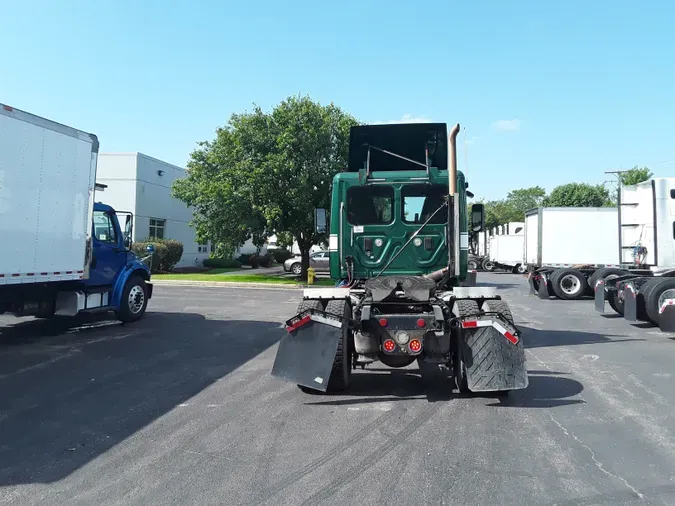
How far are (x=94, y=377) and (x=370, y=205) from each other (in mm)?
4625

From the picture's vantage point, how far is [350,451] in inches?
185

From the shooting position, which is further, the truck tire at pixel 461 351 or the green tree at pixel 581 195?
the green tree at pixel 581 195

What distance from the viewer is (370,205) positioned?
817 cm

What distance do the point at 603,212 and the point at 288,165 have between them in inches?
497

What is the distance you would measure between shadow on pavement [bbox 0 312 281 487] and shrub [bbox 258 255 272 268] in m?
30.0

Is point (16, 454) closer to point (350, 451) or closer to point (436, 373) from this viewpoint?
point (350, 451)

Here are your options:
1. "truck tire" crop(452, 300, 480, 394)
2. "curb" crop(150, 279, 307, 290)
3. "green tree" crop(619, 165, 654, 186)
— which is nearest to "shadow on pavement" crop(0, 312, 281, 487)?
"truck tire" crop(452, 300, 480, 394)

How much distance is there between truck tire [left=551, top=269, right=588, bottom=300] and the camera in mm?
19531

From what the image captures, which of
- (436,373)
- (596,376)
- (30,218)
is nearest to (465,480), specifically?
(436,373)

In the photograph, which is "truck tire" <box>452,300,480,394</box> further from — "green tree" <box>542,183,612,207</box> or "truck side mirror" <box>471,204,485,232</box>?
"green tree" <box>542,183,612,207</box>

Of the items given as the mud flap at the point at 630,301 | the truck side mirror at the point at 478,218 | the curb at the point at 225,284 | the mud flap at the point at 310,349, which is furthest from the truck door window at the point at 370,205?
the curb at the point at 225,284

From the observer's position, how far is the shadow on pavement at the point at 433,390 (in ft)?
20.5

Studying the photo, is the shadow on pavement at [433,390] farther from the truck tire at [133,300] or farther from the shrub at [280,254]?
the shrub at [280,254]

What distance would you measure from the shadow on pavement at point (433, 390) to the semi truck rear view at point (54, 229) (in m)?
6.21
